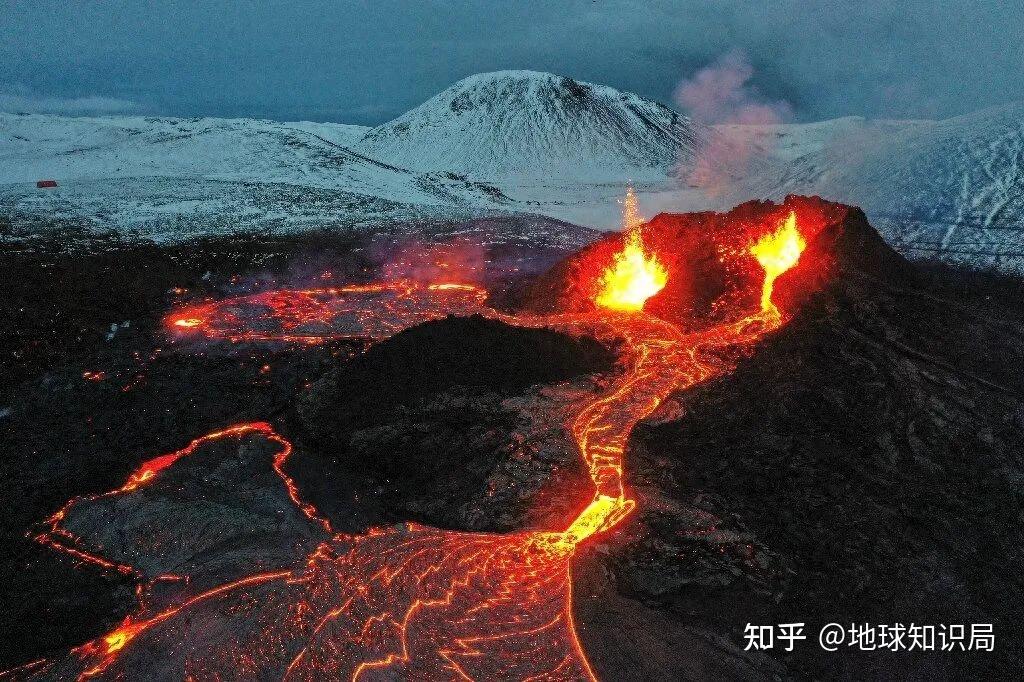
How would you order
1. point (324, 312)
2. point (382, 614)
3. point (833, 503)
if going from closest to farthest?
point (382, 614), point (833, 503), point (324, 312)

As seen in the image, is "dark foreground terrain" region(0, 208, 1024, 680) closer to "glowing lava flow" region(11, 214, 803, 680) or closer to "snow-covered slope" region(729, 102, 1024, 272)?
"glowing lava flow" region(11, 214, 803, 680)

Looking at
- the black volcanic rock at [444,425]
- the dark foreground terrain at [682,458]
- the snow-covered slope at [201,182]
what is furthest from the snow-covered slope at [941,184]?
the snow-covered slope at [201,182]

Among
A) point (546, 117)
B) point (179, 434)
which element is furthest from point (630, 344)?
point (546, 117)

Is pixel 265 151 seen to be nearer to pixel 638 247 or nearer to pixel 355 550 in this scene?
pixel 638 247

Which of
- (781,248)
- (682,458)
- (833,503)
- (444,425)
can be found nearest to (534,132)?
(781,248)

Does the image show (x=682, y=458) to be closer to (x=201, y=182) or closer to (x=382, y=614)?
(x=382, y=614)

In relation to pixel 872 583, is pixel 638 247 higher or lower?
higher

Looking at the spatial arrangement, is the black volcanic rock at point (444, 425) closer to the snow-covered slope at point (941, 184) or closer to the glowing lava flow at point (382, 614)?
the glowing lava flow at point (382, 614)
